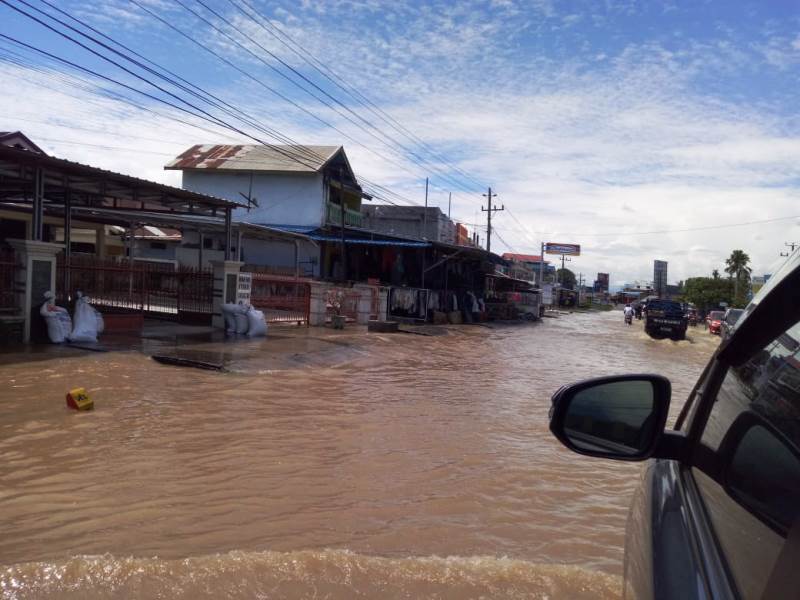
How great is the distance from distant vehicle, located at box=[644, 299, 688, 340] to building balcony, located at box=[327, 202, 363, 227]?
51.2ft

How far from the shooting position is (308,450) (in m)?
7.06

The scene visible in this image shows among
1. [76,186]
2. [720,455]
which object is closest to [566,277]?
[76,186]

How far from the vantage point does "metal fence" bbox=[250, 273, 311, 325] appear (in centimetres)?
1972

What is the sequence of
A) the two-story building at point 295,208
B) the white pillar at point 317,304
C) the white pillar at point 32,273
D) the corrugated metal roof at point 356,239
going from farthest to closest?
1. the two-story building at point 295,208
2. the corrugated metal roof at point 356,239
3. the white pillar at point 317,304
4. the white pillar at point 32,273

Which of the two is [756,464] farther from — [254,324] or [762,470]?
[254,324]

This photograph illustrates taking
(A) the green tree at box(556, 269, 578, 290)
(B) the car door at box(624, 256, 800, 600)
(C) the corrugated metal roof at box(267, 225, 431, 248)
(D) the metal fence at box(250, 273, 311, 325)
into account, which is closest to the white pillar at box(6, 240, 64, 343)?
(D) the metal fence at box(250, 273, 311, 325)

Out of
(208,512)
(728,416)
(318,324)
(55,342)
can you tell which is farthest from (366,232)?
(728,416)

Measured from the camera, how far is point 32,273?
40.8 feet

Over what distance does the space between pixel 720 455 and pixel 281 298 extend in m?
18.9

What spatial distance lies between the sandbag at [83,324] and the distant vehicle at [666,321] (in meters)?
25.8

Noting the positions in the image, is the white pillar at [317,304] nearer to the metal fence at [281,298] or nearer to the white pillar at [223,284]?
the metal fence at [281,298]

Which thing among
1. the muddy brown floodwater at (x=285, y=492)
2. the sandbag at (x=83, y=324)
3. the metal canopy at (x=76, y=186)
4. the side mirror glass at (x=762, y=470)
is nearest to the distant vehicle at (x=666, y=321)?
the metal canopy at (x=76, y=186)

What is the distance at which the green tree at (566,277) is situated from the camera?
125000 mm

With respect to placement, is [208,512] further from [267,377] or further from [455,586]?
[267,377]
